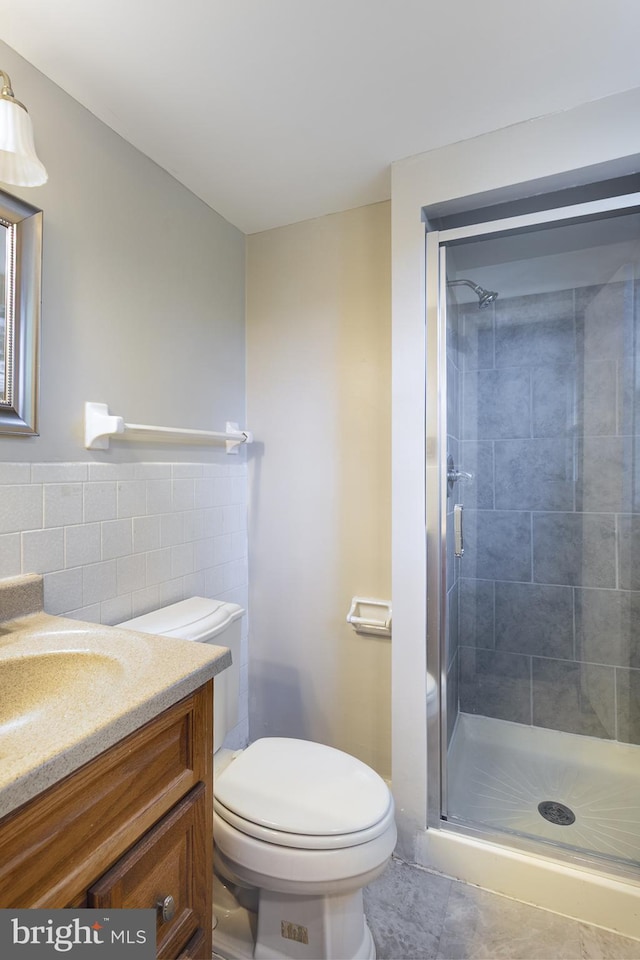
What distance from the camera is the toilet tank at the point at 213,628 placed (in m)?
1.34

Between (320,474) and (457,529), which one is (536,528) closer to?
(457,529)

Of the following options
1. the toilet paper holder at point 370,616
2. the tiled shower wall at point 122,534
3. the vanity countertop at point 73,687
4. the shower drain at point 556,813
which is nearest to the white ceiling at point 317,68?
the tiled shower wall at point 122,534

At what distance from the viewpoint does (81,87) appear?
125 cm

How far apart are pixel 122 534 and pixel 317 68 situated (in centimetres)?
135

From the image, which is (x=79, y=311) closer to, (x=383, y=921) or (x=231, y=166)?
(x=231, y=166)

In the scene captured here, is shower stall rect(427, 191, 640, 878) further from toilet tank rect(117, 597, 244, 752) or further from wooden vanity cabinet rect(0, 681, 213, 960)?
wooden vanity cabinet rect(0, 681, 213, 960)

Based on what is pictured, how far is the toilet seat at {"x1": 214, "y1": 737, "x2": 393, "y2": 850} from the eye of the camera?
1.08m

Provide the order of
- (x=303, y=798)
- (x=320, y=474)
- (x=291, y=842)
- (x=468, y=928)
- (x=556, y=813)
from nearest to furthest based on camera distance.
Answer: (x=291, y=842)
(x=303, y=798)
(x=468, y=928)
(x=556, y=813)
(x=320, y=474)

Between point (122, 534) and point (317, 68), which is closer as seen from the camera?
point (317, 68)

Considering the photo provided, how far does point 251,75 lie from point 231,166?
380mm

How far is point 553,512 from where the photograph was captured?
192cm

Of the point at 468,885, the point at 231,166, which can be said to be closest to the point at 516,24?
the point at 231,166
